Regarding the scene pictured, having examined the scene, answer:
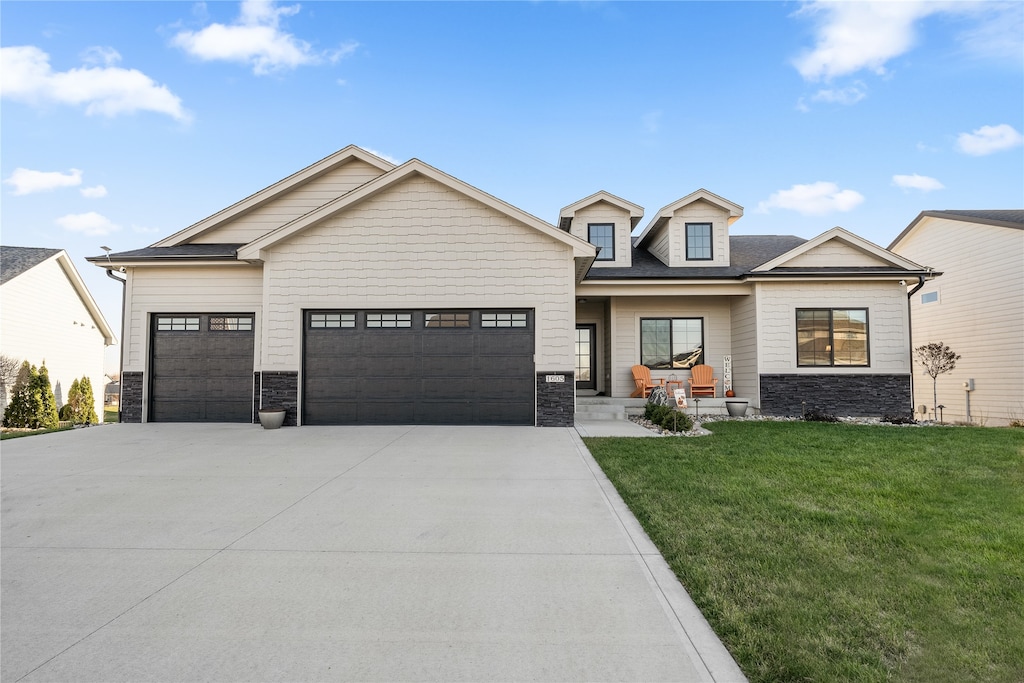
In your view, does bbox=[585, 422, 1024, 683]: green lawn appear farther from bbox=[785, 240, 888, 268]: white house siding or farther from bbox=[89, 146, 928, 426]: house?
bbox=[785, 240, 888, 268]: white house siding

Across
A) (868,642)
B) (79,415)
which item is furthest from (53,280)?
(868,642)

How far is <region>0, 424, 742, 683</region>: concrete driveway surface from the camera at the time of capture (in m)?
2.56

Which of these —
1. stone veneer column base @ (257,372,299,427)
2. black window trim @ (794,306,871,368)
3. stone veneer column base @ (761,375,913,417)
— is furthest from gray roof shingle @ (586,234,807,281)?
stone veneer column base @ (257,372,299,427)

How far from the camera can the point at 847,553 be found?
Result: 12.9 feet

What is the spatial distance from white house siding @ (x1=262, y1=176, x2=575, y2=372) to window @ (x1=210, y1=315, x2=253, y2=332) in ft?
4.66

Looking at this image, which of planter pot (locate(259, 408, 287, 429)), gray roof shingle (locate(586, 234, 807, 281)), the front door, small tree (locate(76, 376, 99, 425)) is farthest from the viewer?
small tree (locate(76, 376, 99, 425))

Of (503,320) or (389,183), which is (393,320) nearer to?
(503,320)

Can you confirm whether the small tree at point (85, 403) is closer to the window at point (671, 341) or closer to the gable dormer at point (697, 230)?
the window at point (671, 341)

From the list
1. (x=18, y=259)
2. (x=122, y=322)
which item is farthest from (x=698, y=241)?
(x=18, y=259)

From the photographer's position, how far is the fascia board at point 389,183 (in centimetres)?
1142

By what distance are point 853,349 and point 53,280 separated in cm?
2764

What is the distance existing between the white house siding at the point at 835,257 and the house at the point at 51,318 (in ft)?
81.3

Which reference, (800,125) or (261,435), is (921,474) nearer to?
(261,435)

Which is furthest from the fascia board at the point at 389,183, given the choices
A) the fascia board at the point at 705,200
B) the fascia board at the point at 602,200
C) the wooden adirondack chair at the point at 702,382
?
the wooden adirondack chair at the point at 702,382
